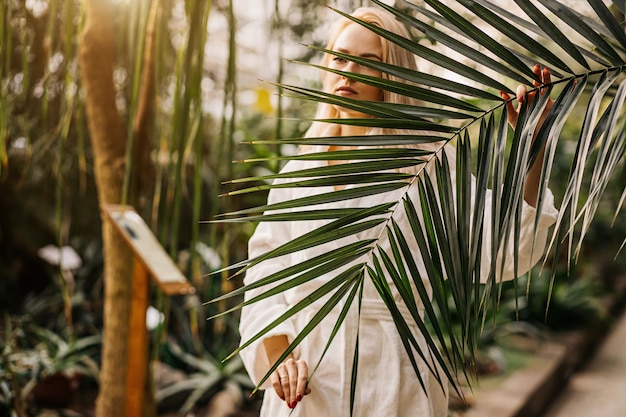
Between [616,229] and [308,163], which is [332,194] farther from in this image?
[616,229]

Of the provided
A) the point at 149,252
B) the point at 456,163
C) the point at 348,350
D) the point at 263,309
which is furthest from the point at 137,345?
the point at 456,163

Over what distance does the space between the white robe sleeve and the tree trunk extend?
31.5 inches

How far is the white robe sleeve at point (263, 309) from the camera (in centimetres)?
121

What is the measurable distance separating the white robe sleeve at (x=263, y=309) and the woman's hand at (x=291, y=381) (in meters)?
0.07

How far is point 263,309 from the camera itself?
1.24 m

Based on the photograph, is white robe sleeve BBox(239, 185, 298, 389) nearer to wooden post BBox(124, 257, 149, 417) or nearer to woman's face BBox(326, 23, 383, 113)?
woman's face BBox(326, 23, 383, 113)

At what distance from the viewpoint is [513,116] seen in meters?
1.00

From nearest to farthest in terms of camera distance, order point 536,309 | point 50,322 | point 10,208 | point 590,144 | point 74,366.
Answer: point 590,144
point 74,366
point 50,322
point 10,208
point 536,309

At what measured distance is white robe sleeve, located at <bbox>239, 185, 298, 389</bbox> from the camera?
1206 millimetres

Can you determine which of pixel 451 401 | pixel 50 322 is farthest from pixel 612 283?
pixel 50 322

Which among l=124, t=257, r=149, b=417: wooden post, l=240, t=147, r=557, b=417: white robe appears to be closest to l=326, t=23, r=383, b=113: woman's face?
l=240, t=147, r=557, b=417: white robe

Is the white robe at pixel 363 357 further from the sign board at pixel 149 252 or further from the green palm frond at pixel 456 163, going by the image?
the sign board at pixel 149 252

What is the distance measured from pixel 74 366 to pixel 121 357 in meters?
0.95

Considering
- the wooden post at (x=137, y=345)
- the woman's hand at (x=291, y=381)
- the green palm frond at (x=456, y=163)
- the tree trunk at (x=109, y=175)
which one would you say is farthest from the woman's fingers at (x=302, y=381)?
the tree trunk at (x=109, y=175)
